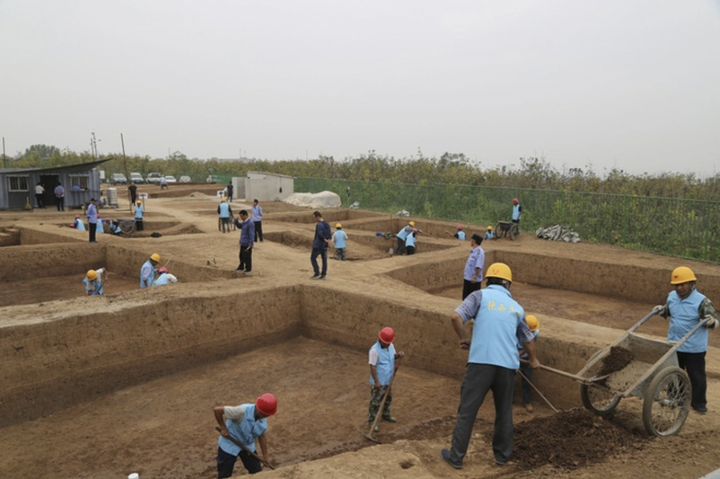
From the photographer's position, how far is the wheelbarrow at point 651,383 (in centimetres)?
459

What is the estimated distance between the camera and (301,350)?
31.9 feet

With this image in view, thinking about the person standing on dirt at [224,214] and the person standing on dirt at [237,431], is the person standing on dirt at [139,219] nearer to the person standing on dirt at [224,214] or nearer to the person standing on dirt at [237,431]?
the person standing on dirt at [224,214]

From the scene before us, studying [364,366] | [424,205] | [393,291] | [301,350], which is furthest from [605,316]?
[424,205]

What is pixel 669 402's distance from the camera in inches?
186

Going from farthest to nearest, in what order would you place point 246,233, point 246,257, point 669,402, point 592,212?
point 592,212
point 246,257
point 246,233
point 669,402

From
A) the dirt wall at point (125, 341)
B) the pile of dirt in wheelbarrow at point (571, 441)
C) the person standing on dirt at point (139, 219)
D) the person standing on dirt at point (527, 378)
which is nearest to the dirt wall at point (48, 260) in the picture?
the person standing on dirt at point (139, 219)

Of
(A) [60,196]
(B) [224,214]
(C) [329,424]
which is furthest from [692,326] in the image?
(A) [60,196]

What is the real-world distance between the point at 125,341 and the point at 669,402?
25.0ft

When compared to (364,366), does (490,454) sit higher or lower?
higher

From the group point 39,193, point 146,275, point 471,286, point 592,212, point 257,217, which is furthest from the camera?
point 39,193

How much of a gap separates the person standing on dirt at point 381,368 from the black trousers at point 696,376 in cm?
311

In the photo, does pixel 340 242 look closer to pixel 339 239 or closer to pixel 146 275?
pixel 339 239

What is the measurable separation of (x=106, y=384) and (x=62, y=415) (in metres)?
0.78

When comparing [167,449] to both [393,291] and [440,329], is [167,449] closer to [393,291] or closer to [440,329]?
[440,329]
